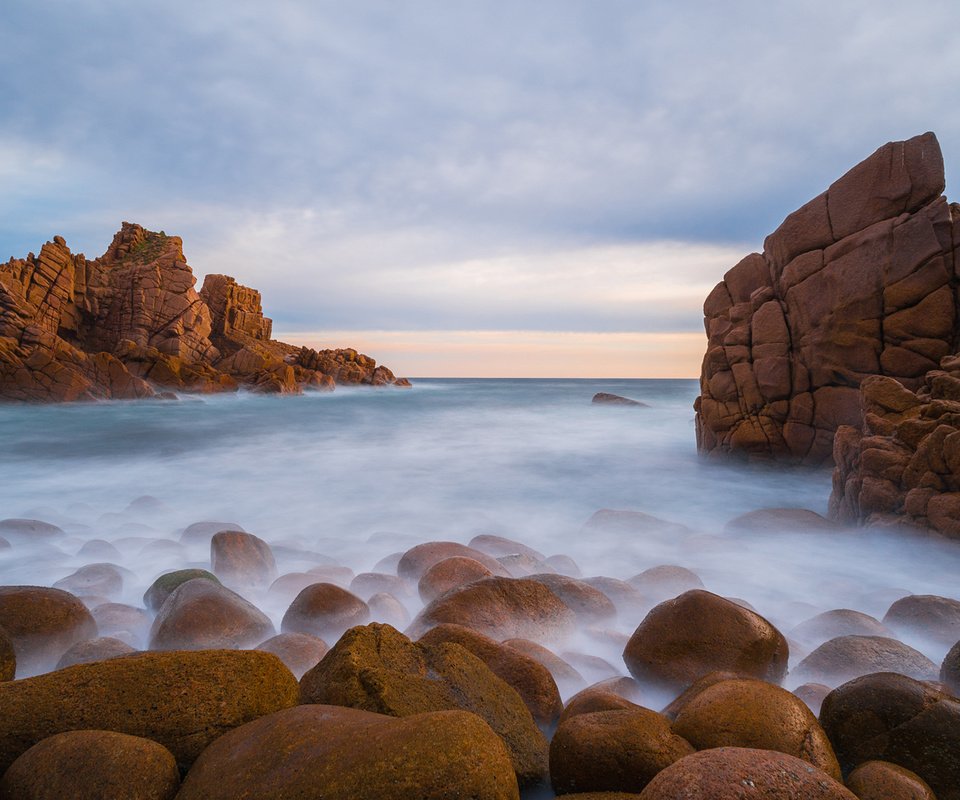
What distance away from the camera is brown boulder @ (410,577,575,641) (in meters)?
4.12

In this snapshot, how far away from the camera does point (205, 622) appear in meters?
3.93

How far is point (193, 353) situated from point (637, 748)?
5507cm

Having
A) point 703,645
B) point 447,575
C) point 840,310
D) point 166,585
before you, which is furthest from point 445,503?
point 840,310

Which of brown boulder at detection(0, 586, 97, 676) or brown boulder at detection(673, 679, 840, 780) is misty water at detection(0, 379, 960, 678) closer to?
brown boulder at detection(0, 586, 97, 676)

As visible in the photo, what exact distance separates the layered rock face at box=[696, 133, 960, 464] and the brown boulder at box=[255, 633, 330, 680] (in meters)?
10.5

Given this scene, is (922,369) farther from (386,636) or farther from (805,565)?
(386,636)

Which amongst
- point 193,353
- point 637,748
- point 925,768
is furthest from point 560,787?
point 193,353

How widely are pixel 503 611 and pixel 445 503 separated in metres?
6.21

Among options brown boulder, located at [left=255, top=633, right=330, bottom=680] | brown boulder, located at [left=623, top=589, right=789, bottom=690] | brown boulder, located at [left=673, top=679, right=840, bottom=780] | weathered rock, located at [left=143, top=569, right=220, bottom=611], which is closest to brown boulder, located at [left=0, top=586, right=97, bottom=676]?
weathered rock, located at [left=143, top=569, right=220, bottom=611]

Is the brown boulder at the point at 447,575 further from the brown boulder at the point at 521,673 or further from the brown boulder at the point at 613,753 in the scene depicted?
the brown boulder at the point at 613,753

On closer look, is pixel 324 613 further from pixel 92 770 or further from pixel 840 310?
pixel 840 310

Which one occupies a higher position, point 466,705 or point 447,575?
point 466,705

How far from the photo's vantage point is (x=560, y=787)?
84.9 inches

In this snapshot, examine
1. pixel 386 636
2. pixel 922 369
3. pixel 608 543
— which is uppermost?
pixel 922 369
